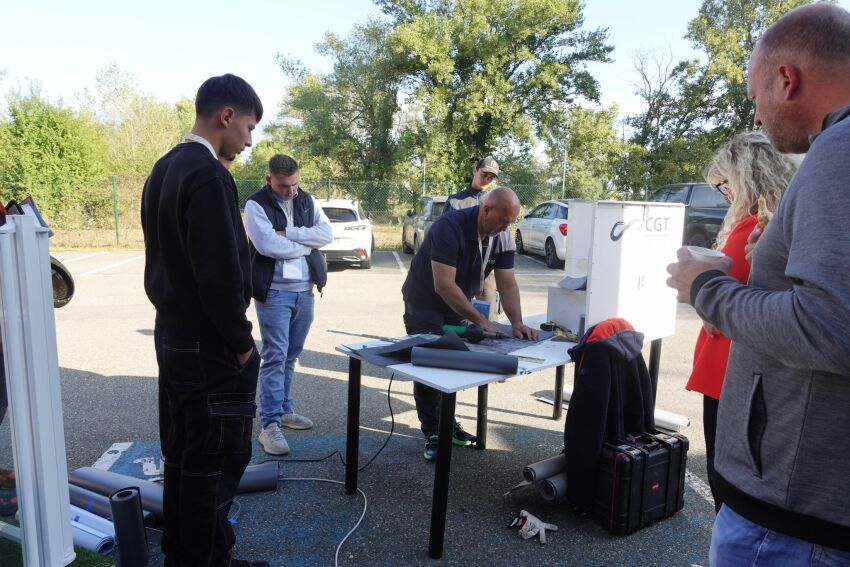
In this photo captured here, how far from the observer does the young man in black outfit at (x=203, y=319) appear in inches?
82.5

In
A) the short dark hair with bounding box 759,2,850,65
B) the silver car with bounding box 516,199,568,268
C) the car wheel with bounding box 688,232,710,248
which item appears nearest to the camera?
the short dark hair with bounding box 759,2,850,65

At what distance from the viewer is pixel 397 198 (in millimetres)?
20094

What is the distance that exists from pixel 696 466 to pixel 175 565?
3.14m

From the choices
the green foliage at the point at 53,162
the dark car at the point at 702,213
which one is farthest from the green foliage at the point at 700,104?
the green foliage at the point at 53,162

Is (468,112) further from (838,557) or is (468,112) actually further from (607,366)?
(838,557)

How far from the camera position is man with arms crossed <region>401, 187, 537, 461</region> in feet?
11.9

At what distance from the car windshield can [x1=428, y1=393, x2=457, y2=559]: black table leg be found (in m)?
9.80

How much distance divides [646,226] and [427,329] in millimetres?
1505

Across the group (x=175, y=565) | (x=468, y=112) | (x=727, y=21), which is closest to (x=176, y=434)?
(x=175, y=565)

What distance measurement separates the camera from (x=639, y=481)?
2971 mm

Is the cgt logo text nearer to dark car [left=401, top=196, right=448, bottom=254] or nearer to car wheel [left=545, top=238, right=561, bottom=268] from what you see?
dark car [left=401, top=196, right=448, bottom=254]

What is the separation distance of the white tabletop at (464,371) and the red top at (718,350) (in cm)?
75

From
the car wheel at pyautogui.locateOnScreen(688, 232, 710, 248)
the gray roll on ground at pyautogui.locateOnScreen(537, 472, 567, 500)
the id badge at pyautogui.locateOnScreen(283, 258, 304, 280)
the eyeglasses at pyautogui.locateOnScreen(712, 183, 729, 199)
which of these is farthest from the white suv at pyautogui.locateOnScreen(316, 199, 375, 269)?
the eyeglasses at pyautogui.locateOnScreen(712, 183, 729, 199)

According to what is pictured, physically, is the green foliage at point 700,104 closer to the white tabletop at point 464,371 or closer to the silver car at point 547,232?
the silver car at point 547,232
